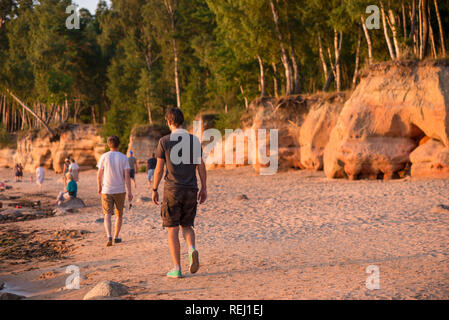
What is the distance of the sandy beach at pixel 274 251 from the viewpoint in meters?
5.04

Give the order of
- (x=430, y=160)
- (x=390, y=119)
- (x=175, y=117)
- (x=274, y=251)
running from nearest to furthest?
(x=175, y=117), (x=274, y=251), (x=430, y=160), (x=390, y=119)

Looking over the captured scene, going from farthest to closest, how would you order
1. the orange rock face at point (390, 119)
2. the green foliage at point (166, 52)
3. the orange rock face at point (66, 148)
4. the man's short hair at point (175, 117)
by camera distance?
1. the orange rock face at point (66, 148)
2. the green foliage at point (166, 52)
3. the orange rock face at point (390, 119)
4. the man's short hair at point (175, 117)

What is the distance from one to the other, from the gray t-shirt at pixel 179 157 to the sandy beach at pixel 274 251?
1248 mm

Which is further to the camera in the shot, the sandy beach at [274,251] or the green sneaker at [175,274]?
the green sneaker at [175,274]

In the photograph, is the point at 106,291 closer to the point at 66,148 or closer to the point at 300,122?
the point at 300,122

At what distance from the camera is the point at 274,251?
274 inches

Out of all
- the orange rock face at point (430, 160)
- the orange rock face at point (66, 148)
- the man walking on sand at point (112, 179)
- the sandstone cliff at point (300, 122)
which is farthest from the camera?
the orange rock face at point (66, 148)

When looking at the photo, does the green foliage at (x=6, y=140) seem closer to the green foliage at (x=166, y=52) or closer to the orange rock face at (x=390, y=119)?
the green foliage at (x=166, y=52)

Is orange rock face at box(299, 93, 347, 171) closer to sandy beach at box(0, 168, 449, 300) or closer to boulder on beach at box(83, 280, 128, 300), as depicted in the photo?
sandy beach at box(0, 168, 449, 300)

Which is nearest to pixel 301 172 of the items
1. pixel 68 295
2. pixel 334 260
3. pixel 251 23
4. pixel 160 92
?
pixel 251 23

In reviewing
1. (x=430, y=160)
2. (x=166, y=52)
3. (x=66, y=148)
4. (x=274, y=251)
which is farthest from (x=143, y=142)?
(x=274, y=251)

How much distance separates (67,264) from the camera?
22.6ft

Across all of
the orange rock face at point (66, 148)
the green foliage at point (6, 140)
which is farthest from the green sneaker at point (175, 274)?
the green foliage at point (6, 140)

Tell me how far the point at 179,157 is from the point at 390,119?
13420 millimetres
